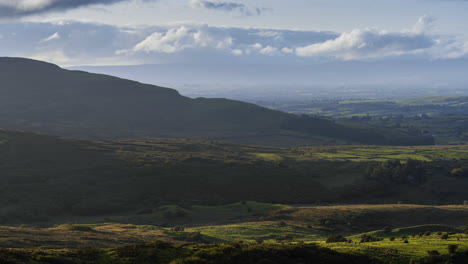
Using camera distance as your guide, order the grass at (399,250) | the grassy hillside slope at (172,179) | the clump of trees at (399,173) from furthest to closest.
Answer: the clump of trees at (399,173), the grassy hillside slope at (172,179), the grass at (399,250)

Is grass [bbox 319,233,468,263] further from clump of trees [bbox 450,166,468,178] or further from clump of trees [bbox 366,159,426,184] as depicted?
clump of trees [bbox 450,166,468,178]

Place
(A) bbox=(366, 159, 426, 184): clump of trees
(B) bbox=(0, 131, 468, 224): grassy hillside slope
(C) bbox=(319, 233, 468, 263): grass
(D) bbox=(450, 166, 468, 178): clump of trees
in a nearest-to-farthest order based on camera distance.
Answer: (C) bbox=(319, 233, 468, 263): grass, (B) bbox=(0, 131, 468, 224): grassy hillside slope, (A) bbox=(366, 159, 426, 184): clump of trees, (D) bbox=(450, 166, 468, 178): clump of trees

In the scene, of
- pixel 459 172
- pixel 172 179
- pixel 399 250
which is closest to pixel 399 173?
pixel 459 172

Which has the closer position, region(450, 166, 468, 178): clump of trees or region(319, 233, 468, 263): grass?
region(319, 233, 468, 263): grass

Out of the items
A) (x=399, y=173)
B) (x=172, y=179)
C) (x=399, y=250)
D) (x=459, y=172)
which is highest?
(x=399, y=250)

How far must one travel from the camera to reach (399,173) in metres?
101

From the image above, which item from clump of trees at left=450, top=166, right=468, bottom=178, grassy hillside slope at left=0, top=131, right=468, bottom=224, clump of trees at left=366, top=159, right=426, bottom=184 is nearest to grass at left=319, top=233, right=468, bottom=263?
grassy hillside slope at left=0, top=131, right=468, bottom=224

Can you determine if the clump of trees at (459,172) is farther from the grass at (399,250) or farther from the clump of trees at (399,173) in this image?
the grass at (399,250)

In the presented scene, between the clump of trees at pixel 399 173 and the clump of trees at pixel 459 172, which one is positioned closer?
the clump of trees at pixel 399 173

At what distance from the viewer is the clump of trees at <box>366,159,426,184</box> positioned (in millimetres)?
100625

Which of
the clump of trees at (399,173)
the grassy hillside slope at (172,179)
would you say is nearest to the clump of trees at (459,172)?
the grassy hillside slope at (172,179)

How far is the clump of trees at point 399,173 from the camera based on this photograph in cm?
10062

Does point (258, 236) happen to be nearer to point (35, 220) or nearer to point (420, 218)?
point (420, 218)

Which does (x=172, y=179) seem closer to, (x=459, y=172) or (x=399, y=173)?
(x=399, y=173)
